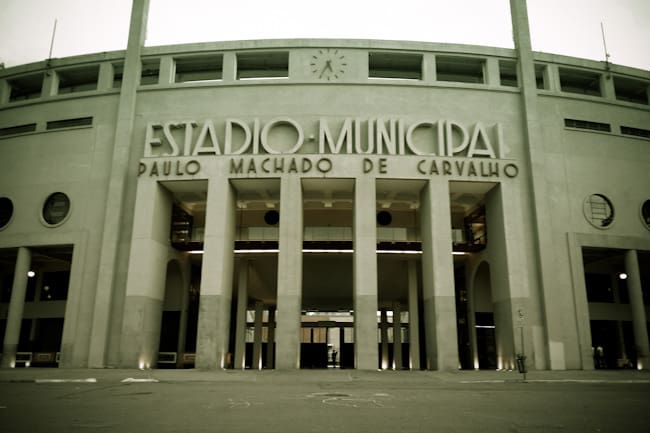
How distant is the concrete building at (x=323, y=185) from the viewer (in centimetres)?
2644

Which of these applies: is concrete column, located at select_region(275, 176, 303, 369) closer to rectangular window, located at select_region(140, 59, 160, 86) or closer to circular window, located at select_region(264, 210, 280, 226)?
circular window, located at select_region(264, 210, 280, 226)

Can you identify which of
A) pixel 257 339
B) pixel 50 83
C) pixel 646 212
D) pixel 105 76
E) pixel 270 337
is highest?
pixel 50 83

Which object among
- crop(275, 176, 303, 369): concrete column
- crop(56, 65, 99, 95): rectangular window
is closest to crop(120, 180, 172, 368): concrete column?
crop(275, 176, 303, 369): concrete column

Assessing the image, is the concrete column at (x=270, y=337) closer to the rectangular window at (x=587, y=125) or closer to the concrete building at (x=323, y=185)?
the concrete building at (x=323, y=185)

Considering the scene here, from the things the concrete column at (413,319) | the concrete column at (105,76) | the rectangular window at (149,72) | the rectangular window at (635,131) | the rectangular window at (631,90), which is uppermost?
the rectangular window at (149,72)

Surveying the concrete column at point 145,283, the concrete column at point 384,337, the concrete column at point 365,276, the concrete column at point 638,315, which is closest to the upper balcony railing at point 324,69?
the concrete column at point 365,276

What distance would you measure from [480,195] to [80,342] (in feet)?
87.2

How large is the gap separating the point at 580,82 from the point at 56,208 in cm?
3782

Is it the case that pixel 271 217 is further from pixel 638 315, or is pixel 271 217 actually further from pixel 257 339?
→ pixel 638 315

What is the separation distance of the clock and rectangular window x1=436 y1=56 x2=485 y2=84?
22.4 feet

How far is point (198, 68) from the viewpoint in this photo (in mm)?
33125

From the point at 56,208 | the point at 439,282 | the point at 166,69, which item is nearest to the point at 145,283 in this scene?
the point at 56,208

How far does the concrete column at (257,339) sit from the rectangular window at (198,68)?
1950 cm

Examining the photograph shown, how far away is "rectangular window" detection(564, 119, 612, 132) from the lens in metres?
30.6
